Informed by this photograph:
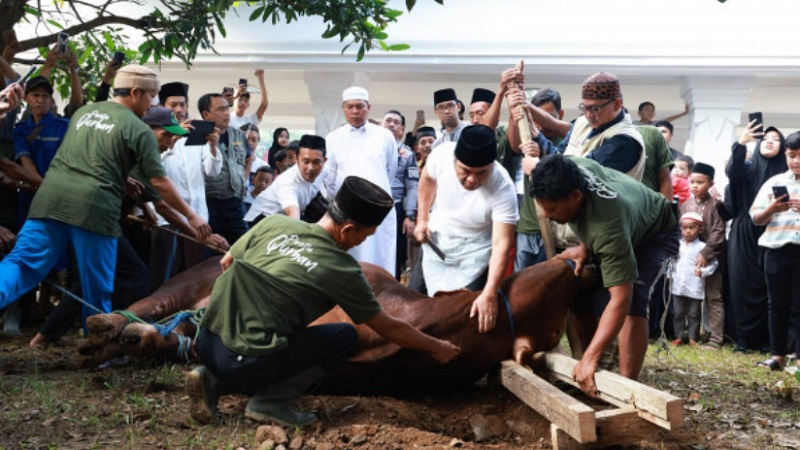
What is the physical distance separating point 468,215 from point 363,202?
4.67ft

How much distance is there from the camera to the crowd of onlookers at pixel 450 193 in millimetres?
5082

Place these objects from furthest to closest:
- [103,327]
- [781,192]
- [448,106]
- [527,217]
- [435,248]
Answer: [448,106] < [781,192] < [527,217] < [435,248] < [103,327]

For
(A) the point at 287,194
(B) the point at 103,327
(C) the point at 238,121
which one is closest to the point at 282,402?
(B) the point at 103,327

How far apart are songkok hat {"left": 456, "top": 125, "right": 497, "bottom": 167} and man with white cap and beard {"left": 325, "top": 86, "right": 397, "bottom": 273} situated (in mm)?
2388

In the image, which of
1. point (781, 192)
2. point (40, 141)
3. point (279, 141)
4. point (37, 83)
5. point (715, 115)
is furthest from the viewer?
point (715, 115)

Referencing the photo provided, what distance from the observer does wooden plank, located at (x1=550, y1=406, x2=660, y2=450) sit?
11.6 ft

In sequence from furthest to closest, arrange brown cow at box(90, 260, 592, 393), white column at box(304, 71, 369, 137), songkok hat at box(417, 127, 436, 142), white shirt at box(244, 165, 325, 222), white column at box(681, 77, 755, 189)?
white column at box(304, 71, 369, 137) → white column at box(681, 77, 755, 189) → songkok hat at box(417, 127, 436, 142) → white shirt at box(244, 165, 325, 222) → brown cow at box(90, 260, 592, 393)

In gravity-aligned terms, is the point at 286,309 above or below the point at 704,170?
below

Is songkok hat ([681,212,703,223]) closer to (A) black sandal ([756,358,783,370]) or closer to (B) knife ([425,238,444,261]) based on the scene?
(A) black sandal ([756,358,783,370])

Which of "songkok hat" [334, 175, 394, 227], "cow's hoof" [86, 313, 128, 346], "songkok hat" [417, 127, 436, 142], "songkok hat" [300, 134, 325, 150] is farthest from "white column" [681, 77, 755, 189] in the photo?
"cow's hoof" [86, 313, 128, 346]

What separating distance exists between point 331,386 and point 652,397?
5.75ft

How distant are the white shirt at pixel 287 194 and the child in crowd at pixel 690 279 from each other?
3.71 m

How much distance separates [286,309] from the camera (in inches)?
150

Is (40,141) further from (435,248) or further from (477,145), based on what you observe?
(477,145)
